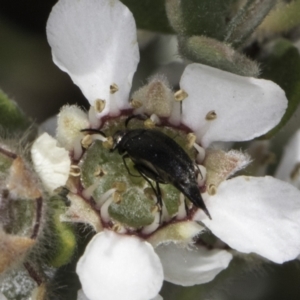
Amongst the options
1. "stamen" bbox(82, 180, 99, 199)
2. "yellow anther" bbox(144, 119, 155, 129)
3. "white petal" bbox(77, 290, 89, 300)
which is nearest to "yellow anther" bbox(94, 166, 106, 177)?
"stamen" bbox(82, 180, 99, 199)

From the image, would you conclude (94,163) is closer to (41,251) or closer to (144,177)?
(144,177)

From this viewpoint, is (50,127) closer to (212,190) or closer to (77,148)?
(77,148)

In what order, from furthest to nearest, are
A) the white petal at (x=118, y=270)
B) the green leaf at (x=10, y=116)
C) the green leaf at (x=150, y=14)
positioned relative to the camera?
the green leaf at (x=150, y=14), the green leaf at (x=10, y=116), the white petal at (x=118, y=270)

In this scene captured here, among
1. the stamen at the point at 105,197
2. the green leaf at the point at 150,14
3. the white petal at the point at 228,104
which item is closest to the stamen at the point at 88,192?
the stamen at the point at 105,197

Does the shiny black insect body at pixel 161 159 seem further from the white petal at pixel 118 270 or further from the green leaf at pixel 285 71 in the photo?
the green leaf at pixel 285 71

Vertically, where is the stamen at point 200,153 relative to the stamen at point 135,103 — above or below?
below

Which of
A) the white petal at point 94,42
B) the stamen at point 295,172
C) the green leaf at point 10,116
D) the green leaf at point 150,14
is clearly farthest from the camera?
the stamen at point 295,172

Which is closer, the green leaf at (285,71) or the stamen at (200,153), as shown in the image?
the stamen at (200,153)
